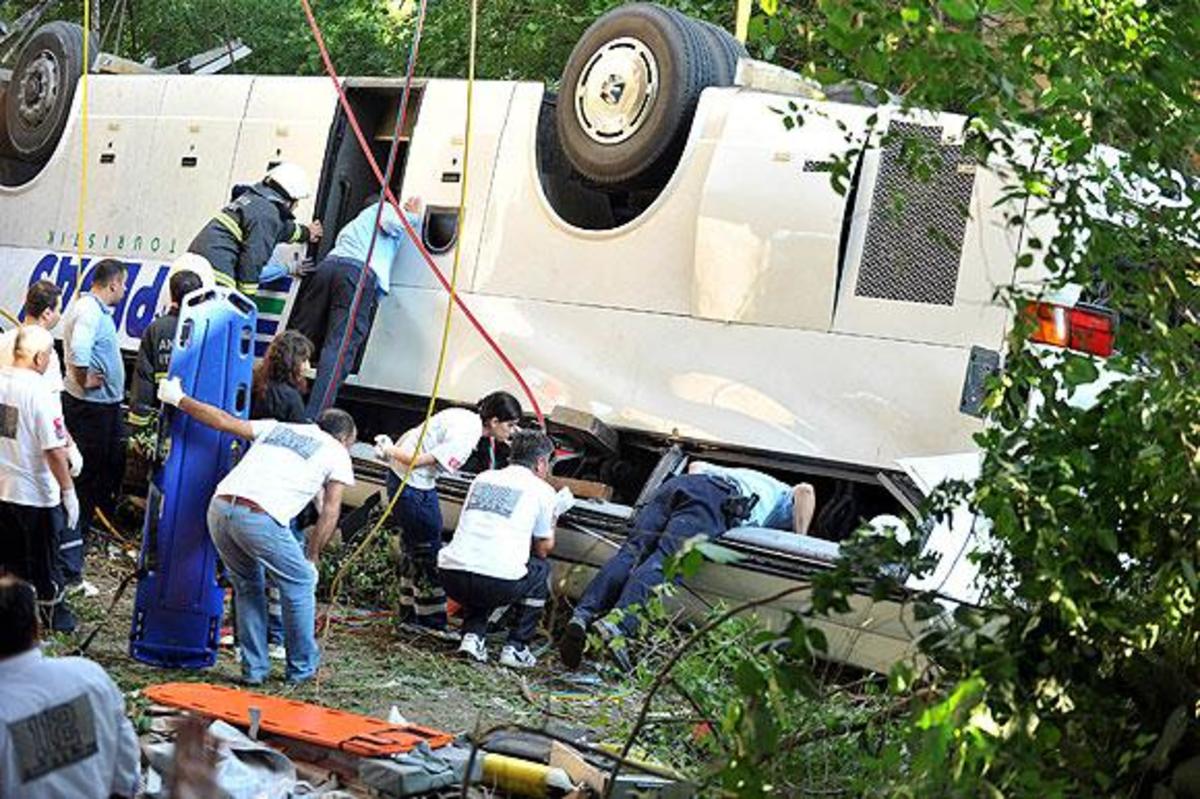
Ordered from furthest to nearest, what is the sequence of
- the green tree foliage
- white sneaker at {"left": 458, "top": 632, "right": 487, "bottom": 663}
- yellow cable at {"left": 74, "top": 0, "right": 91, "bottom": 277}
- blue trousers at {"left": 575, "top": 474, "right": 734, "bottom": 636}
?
yellow cable at {"left": 74, "top": 0, "right": 91, "bottom": 277} → white sneaker at {"left": 458, "top": 632, "right": 487, "bottom": 663} → blue trousers at {"left": 575, "top": 474, "right": 734, "bottom": 636} → the green tree foliage

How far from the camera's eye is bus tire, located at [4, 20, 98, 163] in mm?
13852

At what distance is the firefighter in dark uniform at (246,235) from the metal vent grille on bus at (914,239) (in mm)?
3523

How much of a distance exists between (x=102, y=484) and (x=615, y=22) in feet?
11.5

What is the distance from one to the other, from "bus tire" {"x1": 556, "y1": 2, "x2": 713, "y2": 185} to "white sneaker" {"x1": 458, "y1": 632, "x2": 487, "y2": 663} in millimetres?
2431

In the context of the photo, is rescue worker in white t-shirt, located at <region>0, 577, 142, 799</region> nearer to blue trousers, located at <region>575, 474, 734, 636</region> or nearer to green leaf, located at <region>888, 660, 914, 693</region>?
green leaf, located at <region>888, 660, 914, 693</region>

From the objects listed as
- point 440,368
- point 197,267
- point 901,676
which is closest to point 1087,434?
point 901,676

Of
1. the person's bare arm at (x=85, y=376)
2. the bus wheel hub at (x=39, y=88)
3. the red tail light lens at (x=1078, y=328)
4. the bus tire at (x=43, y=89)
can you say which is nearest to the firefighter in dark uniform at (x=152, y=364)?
the person's bare arm at (x=85, y=376)

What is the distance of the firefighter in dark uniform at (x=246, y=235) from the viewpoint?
37.6ft

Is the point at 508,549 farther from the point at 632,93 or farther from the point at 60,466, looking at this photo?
the point at 632,93

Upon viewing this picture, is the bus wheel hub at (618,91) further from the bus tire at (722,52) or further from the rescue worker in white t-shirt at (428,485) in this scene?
the rescue worker in white t-shirt at (428,485)

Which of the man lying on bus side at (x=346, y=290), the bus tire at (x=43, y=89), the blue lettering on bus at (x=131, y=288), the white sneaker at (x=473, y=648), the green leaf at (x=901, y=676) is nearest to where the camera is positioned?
the green leaf at (x=901, y=676)

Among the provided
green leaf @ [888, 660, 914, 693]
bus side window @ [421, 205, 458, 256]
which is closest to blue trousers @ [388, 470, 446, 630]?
bus side window @ [421, 205, 458, 256]

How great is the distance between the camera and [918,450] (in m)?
9.39

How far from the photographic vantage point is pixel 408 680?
931 centimetres
